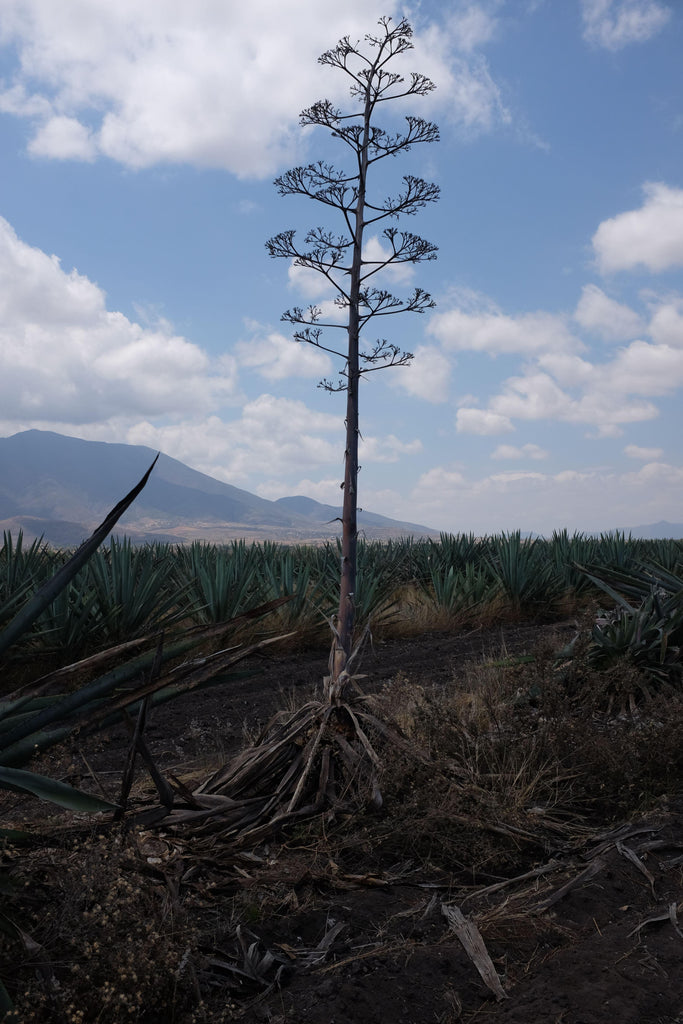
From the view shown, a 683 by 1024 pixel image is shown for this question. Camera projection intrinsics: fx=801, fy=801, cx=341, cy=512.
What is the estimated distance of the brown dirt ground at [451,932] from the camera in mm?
2225

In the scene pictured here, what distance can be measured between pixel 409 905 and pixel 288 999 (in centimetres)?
72

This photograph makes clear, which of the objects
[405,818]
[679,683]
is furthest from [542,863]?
[679,683]

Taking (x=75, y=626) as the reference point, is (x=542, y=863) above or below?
below

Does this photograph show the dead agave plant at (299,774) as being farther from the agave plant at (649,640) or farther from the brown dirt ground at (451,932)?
the agave plant at (649,640)

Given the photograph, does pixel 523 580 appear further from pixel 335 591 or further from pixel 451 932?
pixel 451 932

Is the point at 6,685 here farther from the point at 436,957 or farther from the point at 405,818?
the point at 436,957

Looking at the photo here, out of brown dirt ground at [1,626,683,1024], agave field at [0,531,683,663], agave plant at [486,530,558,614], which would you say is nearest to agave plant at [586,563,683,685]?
agave field at [0,531,683,663]

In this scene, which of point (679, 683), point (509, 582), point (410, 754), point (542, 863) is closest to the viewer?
point (542, 863)

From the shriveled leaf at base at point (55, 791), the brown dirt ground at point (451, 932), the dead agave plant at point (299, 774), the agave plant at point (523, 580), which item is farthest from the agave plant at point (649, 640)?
the agave plant at point (523, 580)

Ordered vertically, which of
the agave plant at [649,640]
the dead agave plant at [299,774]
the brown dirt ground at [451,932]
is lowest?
the brown dirt ground at [451,932]

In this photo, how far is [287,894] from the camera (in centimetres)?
281

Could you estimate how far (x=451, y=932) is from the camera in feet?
8.63

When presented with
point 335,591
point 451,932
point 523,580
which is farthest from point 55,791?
point 523,580

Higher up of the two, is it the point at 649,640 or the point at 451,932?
the point at 649,640
